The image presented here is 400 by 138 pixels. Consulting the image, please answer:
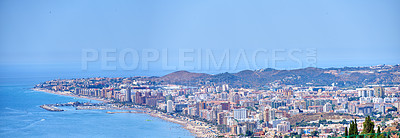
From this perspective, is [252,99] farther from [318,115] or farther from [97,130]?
[97,130]

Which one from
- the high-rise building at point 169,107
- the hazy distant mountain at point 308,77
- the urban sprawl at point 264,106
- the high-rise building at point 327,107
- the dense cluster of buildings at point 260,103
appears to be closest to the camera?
the urban sprawl at point 264,106

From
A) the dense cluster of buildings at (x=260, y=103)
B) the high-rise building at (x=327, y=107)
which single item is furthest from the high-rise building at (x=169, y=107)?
the high-rise building at (x=327, y=107)

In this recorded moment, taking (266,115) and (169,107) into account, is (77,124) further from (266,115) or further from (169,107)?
(266,115)

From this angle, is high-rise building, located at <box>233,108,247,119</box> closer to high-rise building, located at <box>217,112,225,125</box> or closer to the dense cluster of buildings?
the dense cluster of buildings

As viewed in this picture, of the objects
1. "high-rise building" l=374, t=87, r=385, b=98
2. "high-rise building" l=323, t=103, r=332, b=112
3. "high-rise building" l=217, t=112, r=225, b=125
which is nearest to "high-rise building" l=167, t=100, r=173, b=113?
"high-rise building" l=217, t=112, r=225, b=125

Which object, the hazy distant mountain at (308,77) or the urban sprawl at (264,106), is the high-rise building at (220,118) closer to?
the urban sprawl at (264,106)

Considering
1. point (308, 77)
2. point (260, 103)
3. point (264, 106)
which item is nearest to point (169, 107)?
point (260, 103)
